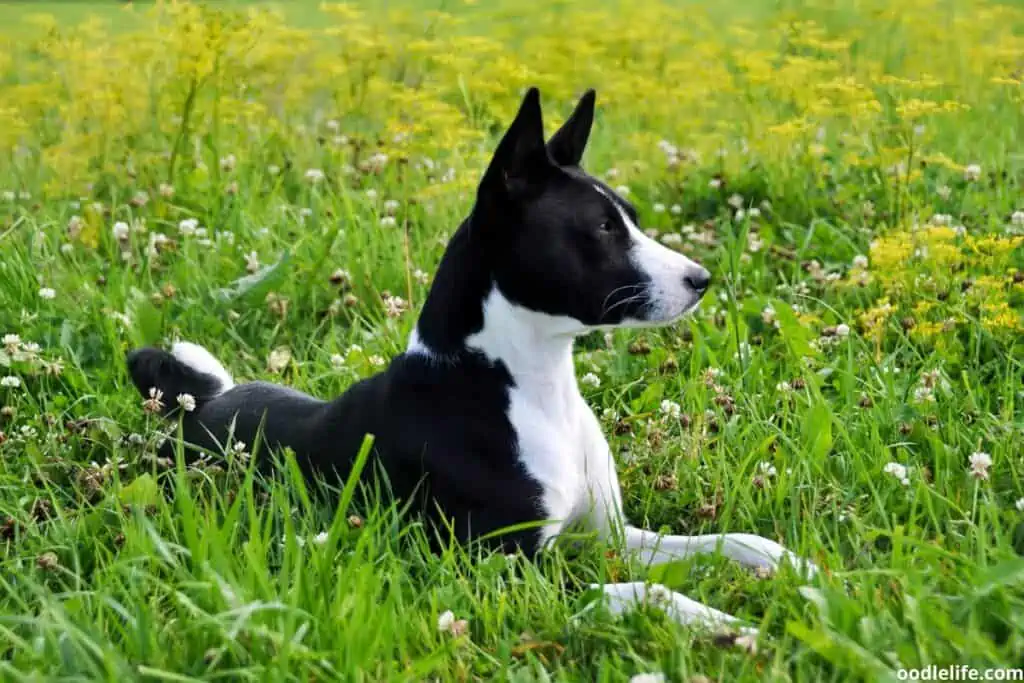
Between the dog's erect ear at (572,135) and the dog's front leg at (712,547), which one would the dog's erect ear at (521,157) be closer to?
the dog's erect ear at (572,135)

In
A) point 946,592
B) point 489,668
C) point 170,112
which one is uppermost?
point 170,112

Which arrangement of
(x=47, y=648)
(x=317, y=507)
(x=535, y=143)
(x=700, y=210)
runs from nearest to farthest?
(x=47, y=648) < (x=535, y=143) < (x=317, y=507) < (x=700, y=210)

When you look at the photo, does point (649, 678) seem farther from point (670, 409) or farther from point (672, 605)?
point (670, 409)

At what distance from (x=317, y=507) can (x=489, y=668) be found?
88cm

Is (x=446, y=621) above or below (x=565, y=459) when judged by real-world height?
below

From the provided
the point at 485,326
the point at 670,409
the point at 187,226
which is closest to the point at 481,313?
the point at 485,326

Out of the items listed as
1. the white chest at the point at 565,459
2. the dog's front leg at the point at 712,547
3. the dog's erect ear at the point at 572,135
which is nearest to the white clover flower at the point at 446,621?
the white chest at the point at 565,459

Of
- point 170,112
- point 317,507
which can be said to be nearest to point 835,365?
point 317,507

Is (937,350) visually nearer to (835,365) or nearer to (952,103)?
(835,365)

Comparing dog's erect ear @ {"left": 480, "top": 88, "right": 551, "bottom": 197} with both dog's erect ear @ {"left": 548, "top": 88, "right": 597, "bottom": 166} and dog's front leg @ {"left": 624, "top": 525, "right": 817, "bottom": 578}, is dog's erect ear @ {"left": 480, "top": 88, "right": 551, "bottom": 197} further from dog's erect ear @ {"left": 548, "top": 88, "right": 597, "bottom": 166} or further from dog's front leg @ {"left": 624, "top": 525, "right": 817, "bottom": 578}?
dog's front leg @ {"left": 624, "top": 525, "right": 817, "bottom": 578}

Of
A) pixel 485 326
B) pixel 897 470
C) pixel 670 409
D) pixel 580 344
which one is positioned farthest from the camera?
pixel 580 344

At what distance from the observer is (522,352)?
3.52 metres

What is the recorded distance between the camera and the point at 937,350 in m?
4.51

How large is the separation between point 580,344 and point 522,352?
1539 millimetres
